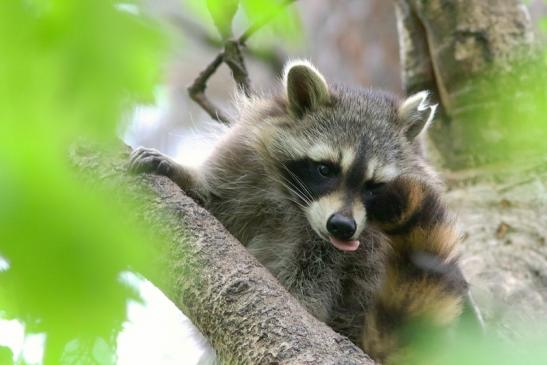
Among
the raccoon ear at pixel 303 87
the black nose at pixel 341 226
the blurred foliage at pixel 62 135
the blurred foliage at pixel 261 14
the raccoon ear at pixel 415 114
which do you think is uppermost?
the raccoon ear at pixel 303 87

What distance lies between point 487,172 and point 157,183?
6.31 feet

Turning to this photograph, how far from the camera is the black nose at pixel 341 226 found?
2.82 m

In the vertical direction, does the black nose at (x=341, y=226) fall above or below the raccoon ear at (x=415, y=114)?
below

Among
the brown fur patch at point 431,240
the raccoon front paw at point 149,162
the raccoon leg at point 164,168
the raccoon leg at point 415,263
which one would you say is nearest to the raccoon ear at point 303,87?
the raccoon leg at point 164,168

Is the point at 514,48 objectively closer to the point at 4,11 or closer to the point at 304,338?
the point at 304,338

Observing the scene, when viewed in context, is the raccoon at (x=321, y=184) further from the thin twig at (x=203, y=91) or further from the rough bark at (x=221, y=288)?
the rough bark at (x=221, y=288)

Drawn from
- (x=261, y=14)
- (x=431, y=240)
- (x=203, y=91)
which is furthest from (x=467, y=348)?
(x=203, y=91)

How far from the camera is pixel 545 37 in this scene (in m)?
3.96

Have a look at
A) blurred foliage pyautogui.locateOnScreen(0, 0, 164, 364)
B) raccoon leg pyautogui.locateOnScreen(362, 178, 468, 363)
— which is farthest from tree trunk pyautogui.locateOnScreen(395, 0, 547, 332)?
blurred foliage pyautogui.locateOnScreen(0, 0, 164, 364)

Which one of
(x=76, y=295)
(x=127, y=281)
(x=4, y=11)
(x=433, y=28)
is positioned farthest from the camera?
(x=433, y=28)

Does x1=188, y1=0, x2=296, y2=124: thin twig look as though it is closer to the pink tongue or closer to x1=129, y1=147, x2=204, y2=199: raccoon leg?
x1=129, y1=147, x2=204, y2=199: raccoon leg

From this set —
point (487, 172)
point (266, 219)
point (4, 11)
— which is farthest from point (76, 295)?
point (487, 172)

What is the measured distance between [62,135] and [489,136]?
2.92m

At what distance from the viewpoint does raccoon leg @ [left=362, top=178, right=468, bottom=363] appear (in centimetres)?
227
